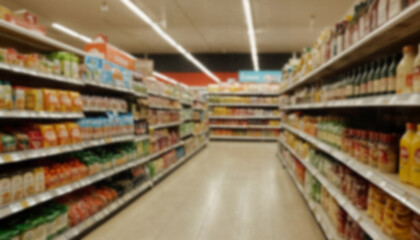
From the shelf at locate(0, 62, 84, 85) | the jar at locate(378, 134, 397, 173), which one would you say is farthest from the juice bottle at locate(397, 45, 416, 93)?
the shelf at locate(0, 62, 84, 85)

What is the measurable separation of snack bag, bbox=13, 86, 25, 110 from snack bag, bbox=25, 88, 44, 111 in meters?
0.05

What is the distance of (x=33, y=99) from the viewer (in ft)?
7.24

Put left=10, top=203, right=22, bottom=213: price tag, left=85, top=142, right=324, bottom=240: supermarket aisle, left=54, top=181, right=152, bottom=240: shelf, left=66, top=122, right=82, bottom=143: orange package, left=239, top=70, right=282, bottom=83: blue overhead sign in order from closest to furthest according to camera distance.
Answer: left=10, top=203, right=22, bottom=213: price tag < left=54, top=181, right=152, bottom=240: shelf < left=66, top=122, right=82, bottom=143: orange package < left=85, top=142, right=324, bottom=240: supermarket aisle < left=239, top=70, right=282, bottom=83: blue overhead sign

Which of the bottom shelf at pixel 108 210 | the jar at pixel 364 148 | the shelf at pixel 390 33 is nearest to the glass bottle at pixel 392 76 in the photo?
the shelf at pixel 390 33

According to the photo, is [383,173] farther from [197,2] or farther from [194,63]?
[194,63]

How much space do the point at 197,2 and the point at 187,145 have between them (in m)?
3.75

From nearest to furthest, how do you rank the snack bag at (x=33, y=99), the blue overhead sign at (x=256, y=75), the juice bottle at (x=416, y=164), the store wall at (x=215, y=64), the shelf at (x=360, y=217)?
the juice bottle at (x=416, y=164) < the shelf at (x=360, y=217) < the snack bag at (x=33, y=99) < the blue overhead sign at (x=256, y=75) < the store wall at (x=215, y=64)

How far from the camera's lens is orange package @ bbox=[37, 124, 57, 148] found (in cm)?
230

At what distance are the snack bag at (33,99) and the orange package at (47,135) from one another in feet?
0.55

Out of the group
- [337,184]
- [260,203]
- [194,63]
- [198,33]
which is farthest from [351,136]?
[194,63]

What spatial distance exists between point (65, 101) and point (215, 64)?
39.5ft

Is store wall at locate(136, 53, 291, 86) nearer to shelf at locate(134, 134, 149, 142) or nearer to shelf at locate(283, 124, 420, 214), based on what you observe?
shelf at locate(134, 134, 149, 142)

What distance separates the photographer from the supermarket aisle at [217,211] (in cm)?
A: 278

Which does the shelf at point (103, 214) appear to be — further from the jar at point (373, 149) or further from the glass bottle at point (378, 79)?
the glass bottle at point (378, 79)
